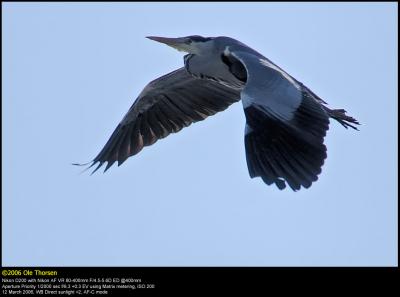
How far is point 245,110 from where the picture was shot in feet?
23.1

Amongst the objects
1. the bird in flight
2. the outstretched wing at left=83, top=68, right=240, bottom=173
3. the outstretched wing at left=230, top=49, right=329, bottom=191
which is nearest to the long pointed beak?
the bird in flight

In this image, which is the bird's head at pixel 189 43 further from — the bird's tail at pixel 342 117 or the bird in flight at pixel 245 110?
the bird's tail at pixel 342 117

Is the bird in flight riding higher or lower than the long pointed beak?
lower

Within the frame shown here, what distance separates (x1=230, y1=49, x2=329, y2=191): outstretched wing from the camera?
6621 mm

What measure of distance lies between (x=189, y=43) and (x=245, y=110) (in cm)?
218

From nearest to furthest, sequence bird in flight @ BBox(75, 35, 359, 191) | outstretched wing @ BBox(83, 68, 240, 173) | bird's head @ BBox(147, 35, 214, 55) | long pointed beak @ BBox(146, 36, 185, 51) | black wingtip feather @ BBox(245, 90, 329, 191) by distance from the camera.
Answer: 1. black wingtip feather @ BBox(245, 90, 329, 191)
2. bird in flight @ BBox(75, 35, 359, 191)
3. bird's head @ BBox(147, 35, 214, 55)
4. long pointed beak @ BBox(146, 36, 185, 51)
5. outstretched wing @ BBox(83, 68, 240, 173)

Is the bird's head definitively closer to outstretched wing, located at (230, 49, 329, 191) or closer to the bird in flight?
the bird in flight

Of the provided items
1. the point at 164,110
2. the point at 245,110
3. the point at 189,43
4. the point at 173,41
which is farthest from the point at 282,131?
the point at 164,110

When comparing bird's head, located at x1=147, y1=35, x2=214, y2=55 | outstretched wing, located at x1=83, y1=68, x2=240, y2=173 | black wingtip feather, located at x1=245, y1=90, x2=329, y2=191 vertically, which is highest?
bird's head, located at x1=147, y1=35, x2=214, y2=55

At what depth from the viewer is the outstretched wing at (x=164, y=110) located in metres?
9.39

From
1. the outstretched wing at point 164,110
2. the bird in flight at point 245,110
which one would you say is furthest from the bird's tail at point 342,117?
the outstretched wing at point 164,110
